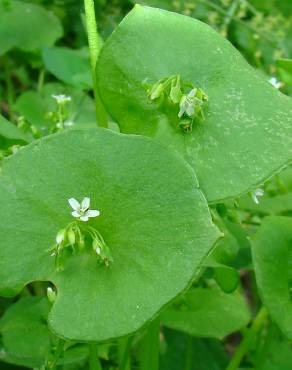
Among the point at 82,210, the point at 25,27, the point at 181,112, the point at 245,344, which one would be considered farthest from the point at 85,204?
the point at 25,27

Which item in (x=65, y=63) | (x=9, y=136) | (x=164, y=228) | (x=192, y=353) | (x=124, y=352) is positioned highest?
(x=164, y=228)

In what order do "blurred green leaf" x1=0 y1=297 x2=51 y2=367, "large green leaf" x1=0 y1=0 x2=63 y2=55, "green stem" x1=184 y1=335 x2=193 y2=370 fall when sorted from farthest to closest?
"large green leaf" x1=0 y1=0 x2=63 y2=55
"green stem" x1=184 y1=335 x2=193 y2=370
"blurred green leaf" x1=0 y1=297 x2=51 y2=367

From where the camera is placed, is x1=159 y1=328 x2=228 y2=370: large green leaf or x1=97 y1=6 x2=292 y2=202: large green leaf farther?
x1=159 y1=328 x2=228 y2=370: large green leaf

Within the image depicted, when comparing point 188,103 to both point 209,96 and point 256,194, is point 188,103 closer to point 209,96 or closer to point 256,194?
point 209,96

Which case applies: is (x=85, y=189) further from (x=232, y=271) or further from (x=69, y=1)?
(x=69, y=1)

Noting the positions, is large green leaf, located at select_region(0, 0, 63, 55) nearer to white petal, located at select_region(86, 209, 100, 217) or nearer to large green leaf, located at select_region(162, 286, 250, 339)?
large green leaf, located at select_region(162, 286, 250, 339)

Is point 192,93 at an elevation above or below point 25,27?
above

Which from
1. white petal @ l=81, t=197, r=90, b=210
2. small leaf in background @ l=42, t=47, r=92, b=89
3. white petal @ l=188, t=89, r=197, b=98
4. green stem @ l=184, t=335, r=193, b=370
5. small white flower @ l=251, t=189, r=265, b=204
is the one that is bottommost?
green stem @ l=184, t=335, r=193, b=370

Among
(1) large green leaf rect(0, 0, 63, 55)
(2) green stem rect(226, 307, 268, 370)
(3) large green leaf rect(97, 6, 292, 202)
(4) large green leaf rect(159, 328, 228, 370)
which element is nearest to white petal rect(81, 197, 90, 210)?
(3) large green leaf rect(97, 6, 292, 202)
